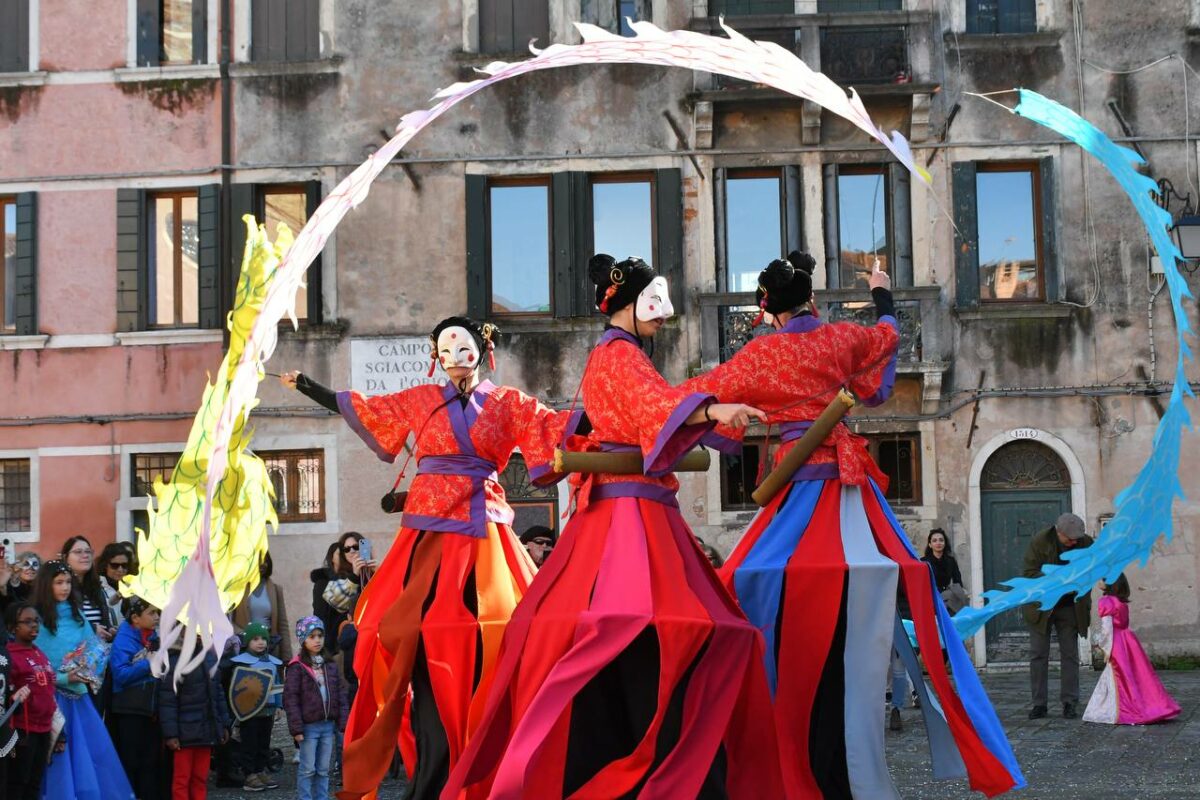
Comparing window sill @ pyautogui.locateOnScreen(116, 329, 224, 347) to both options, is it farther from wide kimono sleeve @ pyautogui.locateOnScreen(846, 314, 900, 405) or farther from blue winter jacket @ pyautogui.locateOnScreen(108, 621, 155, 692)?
wide kimono sleeve @ pyautogui.locateOnScreen(846, 314, 900, 405)

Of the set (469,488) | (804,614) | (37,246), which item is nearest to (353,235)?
(37,246)

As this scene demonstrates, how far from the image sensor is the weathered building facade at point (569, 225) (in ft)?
64.7

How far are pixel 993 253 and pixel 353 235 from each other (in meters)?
6.92

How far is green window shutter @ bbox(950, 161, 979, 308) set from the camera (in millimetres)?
19781

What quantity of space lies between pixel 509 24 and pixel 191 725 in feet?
39.0

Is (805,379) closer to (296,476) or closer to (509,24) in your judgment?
(296,476)

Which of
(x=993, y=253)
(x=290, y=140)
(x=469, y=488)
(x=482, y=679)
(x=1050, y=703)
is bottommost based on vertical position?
(x=1050, y=703)

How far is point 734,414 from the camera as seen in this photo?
21.5ft

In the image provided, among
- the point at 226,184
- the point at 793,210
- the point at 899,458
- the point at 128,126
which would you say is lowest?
the point at 899,458

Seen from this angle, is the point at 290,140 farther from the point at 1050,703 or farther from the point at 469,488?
the point at 469,488

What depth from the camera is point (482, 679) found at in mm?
8250

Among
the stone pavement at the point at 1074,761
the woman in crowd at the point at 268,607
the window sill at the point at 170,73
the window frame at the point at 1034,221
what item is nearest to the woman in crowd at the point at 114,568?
the stone pavement at the point at 1074,761

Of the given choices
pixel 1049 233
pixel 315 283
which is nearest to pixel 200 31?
pixel 315 283

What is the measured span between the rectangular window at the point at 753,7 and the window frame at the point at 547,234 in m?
2.59
